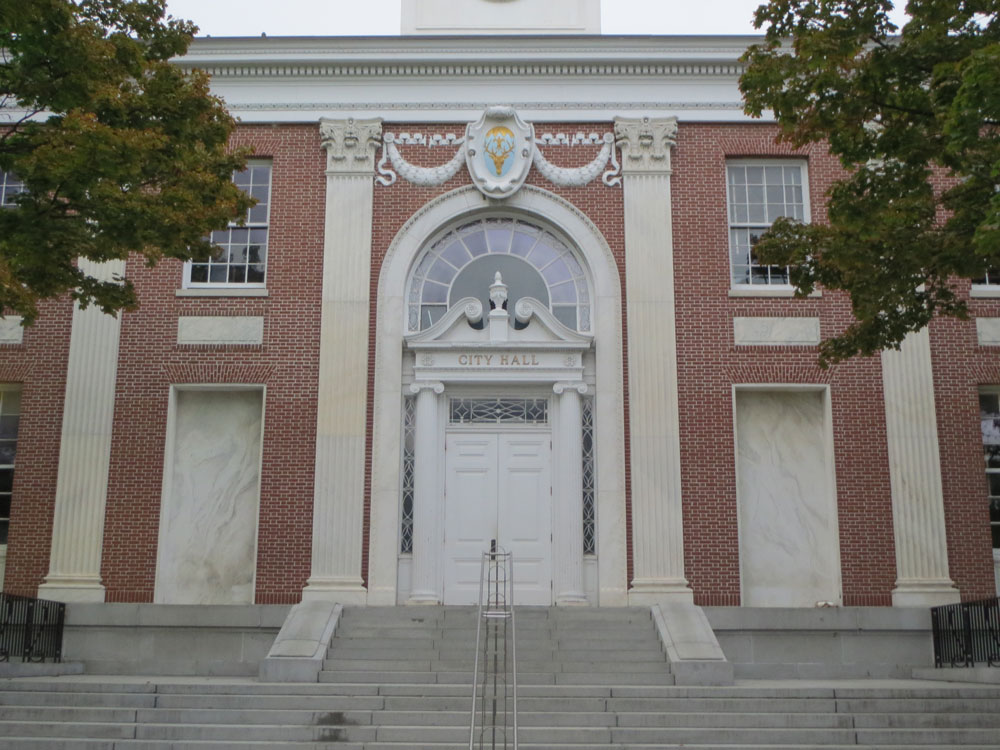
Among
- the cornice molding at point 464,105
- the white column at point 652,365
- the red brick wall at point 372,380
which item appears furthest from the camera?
the cornice molding at point 464,105

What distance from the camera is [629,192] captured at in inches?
719

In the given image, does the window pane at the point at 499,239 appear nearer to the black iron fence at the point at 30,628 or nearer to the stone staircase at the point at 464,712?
the stone staircase at the point at 464,712

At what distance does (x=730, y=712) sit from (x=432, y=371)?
761 centimetres

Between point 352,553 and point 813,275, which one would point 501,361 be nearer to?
point 352,553

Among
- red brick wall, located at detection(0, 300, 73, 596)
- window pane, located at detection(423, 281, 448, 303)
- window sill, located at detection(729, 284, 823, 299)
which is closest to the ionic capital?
window pane, located at detection(423, 281, 448, 303)

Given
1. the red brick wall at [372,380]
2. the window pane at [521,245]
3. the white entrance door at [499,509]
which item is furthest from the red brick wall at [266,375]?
the window pane at [521,245]

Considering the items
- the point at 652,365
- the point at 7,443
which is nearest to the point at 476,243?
the point at 652,365

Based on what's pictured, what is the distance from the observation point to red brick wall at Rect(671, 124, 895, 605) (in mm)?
16938

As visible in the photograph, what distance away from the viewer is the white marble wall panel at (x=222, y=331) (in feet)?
58.3

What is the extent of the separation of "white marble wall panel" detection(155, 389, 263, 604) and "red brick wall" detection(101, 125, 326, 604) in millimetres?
357

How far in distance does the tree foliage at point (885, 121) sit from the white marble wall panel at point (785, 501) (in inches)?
222

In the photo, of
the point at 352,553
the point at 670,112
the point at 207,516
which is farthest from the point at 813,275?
the point at 207,516

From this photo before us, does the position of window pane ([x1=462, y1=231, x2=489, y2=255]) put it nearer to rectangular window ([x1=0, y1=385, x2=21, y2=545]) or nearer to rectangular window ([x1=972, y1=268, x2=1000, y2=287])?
rectangular window ([x1=0, y1=385, x2=21, y2=545])

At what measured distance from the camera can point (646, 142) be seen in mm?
18344
